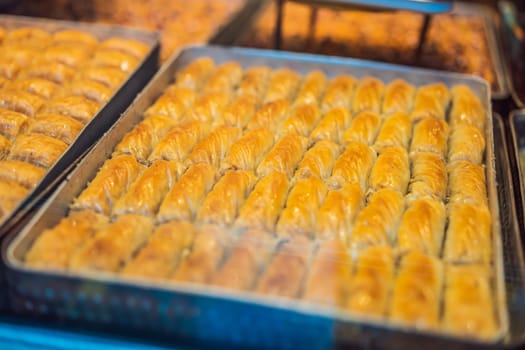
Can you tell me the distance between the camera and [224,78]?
348 centimetres

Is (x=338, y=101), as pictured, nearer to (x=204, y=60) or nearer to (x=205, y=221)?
(x=204, y=60)

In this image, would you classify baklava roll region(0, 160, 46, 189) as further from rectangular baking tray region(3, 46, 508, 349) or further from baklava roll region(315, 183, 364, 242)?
baklava roll region(315, 183, 364, 242)

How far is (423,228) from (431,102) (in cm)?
115

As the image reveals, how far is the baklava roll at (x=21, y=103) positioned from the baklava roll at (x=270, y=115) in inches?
45.9

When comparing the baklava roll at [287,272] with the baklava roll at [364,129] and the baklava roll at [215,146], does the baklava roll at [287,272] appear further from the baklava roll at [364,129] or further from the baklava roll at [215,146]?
the baklava roll at [364,129]

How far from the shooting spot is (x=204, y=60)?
12.0ft

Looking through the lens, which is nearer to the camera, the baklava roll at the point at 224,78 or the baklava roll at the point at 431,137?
the baklava roll at the point at 431,137

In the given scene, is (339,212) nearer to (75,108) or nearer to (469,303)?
(469,303)

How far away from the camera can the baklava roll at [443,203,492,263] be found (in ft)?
7.30

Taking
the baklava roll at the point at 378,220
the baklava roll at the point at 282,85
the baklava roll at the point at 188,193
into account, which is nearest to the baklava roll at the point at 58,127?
the baklava roll at the point at 188,193

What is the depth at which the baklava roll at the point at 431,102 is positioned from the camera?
317cm

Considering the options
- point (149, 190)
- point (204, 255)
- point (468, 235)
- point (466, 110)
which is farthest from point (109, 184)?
point (466, 110)

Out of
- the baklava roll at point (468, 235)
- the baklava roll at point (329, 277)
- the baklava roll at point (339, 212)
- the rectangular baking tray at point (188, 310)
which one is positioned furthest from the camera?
the baklava roll at point (339, 212)

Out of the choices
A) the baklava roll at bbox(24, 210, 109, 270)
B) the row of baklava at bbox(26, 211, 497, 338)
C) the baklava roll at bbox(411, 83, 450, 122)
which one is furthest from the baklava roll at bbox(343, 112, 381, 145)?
the baklava roll at bbox(24, 210, 109, 270)
